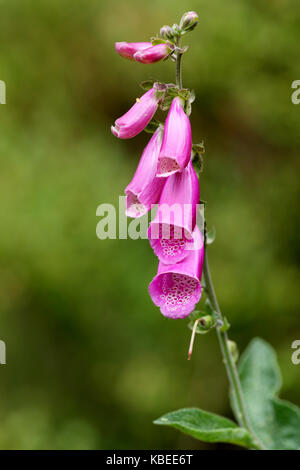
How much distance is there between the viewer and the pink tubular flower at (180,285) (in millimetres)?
841

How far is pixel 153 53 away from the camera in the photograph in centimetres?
80

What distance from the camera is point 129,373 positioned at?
1.87 meters

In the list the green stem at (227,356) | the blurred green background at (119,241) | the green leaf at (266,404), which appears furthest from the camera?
the blurred green background at (119,241)

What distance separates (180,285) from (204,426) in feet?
1.12

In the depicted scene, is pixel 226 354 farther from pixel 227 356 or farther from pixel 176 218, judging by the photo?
pixel 176 218

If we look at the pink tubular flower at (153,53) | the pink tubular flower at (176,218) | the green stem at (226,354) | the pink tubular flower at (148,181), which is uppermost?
the pink tubular flower at (153,53)

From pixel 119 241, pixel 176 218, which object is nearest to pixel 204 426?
pixel 176 218

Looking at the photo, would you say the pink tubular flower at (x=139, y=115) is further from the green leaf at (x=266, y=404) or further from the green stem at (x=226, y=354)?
the green leaf at (x=266, y=404)

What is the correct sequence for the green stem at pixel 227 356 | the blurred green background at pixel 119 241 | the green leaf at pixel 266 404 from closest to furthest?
the green stem at pixel 227 356 < the green leaf at pixel 266 404 < the blurred green background at pixel 119 241

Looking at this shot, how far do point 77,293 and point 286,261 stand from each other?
0.81 metres


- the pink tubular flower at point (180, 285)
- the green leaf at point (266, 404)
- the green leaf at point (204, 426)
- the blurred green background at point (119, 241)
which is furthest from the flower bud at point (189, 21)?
the blurred green background at point (119, 241)

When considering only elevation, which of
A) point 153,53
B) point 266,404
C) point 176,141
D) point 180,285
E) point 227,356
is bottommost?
point 266,404

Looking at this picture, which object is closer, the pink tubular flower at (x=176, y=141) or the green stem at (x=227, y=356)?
the pink tubular flower at (x=176, y=141)

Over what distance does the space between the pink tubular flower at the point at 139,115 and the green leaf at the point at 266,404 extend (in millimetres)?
664
